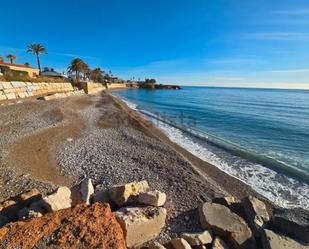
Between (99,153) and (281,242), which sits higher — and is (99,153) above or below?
below

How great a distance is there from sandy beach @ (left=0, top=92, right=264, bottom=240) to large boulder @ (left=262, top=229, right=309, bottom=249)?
155 cm

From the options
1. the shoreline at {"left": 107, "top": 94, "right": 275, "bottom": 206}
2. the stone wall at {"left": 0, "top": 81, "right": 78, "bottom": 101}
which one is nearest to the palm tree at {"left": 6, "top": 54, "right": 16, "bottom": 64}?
the stone wall at {"left": 0, "top": 81, "right": 78, "bottom": 101}

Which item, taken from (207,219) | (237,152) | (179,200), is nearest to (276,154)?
(237,152)

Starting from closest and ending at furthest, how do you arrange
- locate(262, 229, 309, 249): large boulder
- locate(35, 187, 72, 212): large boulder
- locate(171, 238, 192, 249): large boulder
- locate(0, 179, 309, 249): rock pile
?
locate(0, 179, 309, 249): rock pile → locate(171, 238, 192, 249): large boulder → locate(262, 229, 309, 249): large boulder → locate(35, 187, 72, 212): large boulder

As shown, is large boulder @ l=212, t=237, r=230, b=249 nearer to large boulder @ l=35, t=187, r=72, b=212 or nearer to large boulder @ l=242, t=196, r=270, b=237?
large boulder @ l=242, t=196, r=270, b=237

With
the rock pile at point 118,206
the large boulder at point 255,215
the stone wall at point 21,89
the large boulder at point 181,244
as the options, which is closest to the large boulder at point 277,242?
the large boulder at point 255,215

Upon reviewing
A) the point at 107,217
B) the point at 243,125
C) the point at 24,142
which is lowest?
the point at 243,125

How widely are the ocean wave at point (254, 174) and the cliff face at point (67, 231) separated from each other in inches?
268

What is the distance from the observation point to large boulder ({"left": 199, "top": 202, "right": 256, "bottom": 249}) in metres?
4.93

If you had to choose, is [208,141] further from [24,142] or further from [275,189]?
[24,142]

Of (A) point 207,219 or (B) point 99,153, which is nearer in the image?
(A) point 207,219

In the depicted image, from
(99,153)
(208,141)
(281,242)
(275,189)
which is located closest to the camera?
(281,242)

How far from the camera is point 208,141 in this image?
16953 millimetres

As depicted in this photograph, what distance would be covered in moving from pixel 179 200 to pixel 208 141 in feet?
34.5
